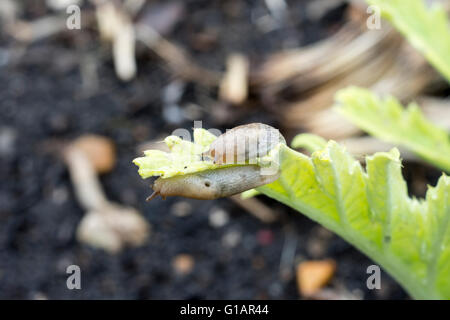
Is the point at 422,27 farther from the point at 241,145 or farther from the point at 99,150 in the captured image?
the point at 99,150

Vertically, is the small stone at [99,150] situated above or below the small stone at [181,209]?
above

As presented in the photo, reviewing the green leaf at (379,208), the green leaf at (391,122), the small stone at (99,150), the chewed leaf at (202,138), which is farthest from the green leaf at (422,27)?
the small stone at (99,150)

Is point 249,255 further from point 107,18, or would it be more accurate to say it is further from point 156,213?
point 107,18

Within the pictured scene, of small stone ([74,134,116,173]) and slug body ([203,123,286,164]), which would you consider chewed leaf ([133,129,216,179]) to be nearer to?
slug body ([203,123,286,164])

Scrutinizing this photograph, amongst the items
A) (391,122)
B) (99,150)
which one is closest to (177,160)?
(391,122)

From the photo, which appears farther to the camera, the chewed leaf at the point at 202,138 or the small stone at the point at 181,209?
the small stone at the point at 181,209

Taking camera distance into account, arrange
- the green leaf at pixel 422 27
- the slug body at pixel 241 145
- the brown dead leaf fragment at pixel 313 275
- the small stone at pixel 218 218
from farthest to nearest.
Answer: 1. the small stone at pixel 218 218
2. the brown dead leaf fragment at pixel 313 275
3. the green leaf at pixel 422 27
4. the slug body at pixel 241 145

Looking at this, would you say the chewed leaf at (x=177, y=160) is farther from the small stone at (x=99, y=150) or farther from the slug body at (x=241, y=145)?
the small stone at (x=99, y=150)
